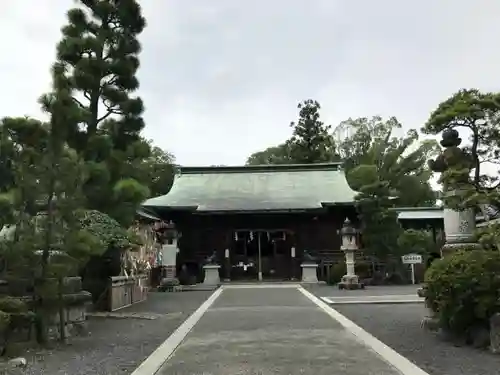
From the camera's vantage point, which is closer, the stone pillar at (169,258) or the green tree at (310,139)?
the stone pillar at (169,258)

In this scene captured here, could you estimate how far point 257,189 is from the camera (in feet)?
105

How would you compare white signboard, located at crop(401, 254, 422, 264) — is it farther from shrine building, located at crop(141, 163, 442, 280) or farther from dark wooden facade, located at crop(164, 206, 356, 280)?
dark wooden facade, located at crop(164, 206, 356, 280)

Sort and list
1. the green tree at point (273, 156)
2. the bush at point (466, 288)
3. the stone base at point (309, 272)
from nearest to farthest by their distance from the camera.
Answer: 1. the bush at point (466, 288)
2. the stone base at point (309, 272)
3. the green tree at point (273, 156)

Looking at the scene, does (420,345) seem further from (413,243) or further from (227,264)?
(227,264)

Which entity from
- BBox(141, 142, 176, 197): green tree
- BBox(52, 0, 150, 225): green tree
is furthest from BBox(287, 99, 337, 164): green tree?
BBox(52, 0, 150, 225): green tree

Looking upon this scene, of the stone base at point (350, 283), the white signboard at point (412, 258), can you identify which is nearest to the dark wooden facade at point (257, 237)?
the white signboard at point (412, 258)

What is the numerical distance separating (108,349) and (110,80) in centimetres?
1002

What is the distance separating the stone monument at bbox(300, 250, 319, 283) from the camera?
26391mm

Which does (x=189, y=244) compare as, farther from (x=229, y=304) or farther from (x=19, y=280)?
(x=19, y=280)

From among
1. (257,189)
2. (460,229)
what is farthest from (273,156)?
(460,229)

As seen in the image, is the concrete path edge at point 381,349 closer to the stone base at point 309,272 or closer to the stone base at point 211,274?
the stone base at point 309,272

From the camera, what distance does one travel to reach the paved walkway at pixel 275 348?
21.4 ft

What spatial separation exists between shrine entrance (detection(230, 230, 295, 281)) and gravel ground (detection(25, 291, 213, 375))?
1610 centimetres

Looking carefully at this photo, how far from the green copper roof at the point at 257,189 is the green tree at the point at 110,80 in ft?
35.9
